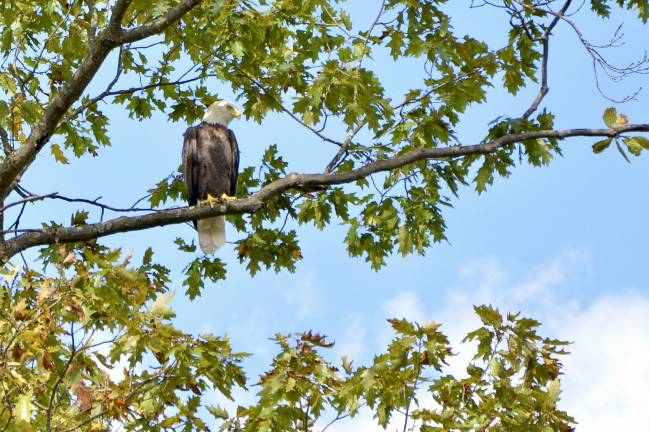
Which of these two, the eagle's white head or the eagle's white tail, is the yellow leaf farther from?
the eagle's white head

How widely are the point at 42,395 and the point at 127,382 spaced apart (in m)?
0.90

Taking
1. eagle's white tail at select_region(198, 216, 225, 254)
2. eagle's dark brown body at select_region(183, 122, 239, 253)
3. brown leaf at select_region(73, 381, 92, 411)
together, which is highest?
eagle's dark brown body at select_region(183, 122, 239, 253)

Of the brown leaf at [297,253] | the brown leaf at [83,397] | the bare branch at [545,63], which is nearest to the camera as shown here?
the brown leaf at [83,397]

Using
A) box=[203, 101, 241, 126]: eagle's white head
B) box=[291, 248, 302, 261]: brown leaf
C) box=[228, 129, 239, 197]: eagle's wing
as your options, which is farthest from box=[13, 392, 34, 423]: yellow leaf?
box=[203, 101, 241, 126]: eagle's white head

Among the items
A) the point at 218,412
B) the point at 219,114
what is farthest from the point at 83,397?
the point at 219,114

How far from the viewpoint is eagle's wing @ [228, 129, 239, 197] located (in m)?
10.3

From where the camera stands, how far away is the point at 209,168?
10.2 m

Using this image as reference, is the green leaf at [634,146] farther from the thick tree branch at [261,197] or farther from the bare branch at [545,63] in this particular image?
the bare branch at [545,63]

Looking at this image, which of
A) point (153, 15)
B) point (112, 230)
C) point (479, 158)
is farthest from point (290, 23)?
point (112, 230)

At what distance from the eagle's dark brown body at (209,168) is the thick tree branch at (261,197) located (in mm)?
2810

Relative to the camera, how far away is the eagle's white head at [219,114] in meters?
10.2

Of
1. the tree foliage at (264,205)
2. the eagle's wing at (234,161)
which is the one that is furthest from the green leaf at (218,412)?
the eagle's wing at (234,161)

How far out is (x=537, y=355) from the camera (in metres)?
5.98

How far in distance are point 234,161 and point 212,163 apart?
29 cm
